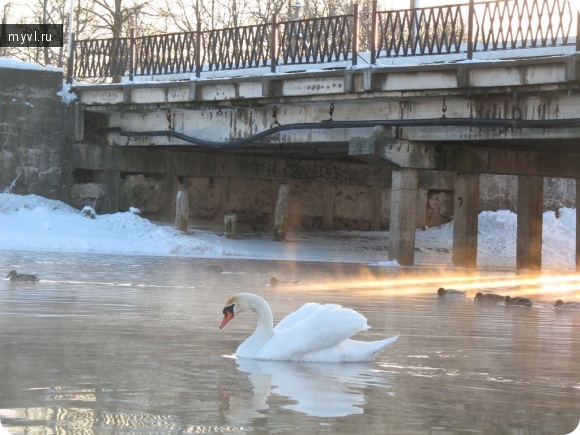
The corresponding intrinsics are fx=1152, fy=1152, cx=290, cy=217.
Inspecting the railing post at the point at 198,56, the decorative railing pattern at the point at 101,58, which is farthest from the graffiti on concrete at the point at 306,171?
the railing post at the point at 198,56

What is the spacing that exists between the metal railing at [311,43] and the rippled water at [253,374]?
10967mm

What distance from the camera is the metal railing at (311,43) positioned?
1027 inches

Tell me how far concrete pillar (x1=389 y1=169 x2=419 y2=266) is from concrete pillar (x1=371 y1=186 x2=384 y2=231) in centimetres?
1605

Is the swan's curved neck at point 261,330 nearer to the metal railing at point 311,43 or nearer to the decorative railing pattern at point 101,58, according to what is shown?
the metal railing at point 311,43

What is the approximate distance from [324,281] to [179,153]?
56.7 ft

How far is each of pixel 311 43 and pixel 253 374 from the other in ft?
68.9

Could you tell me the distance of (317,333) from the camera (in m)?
9.91

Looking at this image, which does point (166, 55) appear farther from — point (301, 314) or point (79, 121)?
point (301, 314)

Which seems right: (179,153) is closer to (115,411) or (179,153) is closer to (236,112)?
(236,112)

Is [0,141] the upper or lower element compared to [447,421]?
upper

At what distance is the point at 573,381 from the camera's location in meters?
9.41

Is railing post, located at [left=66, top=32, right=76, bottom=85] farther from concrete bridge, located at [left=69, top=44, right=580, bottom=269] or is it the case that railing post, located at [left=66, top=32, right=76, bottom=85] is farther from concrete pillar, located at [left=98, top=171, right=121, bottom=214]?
concrete pillar, located at [left=98, top=171, right=121, bottom=214]

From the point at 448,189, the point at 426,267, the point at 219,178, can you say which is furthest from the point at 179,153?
the point at 448,189

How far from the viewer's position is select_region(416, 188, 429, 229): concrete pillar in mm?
47469
